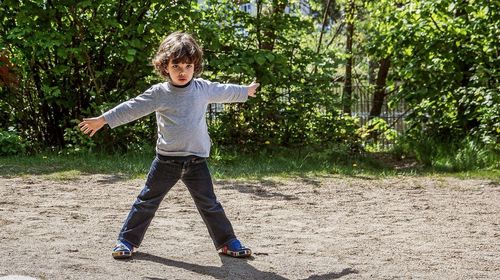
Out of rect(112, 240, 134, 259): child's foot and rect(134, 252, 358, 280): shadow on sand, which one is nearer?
rect(134, 252, 358, 280): shadow on sand

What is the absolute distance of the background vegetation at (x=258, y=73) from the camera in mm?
10539

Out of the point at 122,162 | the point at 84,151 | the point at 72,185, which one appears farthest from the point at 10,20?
the point at 72,185

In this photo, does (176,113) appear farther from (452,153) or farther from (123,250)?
(452,153)

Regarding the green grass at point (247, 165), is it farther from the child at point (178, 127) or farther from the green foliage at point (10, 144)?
the child at point (178, 127)

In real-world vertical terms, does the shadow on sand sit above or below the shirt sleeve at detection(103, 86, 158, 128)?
below

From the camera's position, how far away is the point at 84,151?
10570 mm

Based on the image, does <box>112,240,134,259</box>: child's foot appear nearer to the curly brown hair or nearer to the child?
the child

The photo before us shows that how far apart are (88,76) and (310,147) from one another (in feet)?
10.6

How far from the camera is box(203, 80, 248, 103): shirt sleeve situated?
4781 mm

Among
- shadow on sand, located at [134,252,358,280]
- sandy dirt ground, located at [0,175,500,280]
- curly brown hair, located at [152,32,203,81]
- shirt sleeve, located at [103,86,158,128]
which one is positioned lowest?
shadow on sand, located at [134,252,358,280]

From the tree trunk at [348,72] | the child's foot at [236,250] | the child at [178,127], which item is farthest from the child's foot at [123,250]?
the tree trunk at [348,72]

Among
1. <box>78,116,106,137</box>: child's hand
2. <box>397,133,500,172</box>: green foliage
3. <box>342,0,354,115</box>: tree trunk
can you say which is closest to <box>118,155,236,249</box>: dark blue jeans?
<box>78,116,106,137</box>: child's hand

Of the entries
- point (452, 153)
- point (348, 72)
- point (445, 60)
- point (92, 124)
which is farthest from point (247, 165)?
point (348, 72)

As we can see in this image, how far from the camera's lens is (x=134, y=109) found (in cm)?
470
